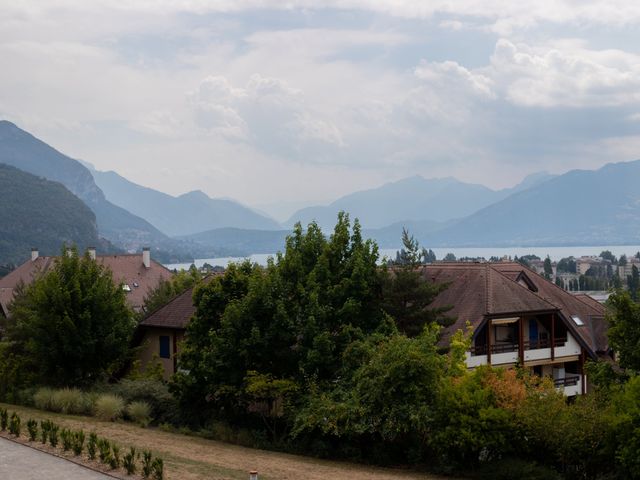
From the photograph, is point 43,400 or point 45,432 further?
point 43,400

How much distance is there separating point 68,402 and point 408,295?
43.5 feet

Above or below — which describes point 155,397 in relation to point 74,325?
below

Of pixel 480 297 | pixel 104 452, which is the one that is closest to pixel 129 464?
pixel 104 452

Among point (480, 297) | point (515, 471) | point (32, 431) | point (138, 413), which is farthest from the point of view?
point (480, 297)

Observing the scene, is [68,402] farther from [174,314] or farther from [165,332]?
[174,314]

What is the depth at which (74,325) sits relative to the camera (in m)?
33.5

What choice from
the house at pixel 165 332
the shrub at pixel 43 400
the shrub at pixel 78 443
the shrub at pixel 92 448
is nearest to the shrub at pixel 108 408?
the shrub at pixel 43 400

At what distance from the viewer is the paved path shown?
17.7m

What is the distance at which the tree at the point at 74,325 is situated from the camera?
33594mm

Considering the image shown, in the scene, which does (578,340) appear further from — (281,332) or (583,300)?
(281,332)

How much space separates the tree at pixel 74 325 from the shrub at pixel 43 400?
2477mm

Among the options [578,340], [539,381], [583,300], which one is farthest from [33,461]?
[583,300]

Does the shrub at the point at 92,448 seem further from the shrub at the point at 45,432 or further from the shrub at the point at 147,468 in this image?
the shrub at the point at 147,468

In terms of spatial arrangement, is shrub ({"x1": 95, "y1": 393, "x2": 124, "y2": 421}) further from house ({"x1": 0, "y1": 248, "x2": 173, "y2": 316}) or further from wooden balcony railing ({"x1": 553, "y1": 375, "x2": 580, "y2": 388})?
house ({"x1": 0, "y1": 248, "x2": 173, "y2": 316})
